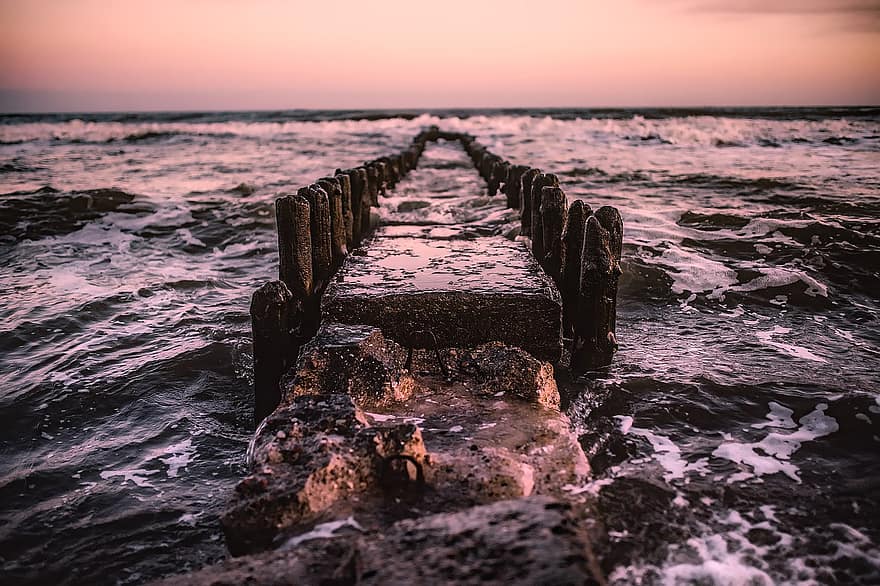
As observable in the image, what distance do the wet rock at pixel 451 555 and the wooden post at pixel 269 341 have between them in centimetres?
175

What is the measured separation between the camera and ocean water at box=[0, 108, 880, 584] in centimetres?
281

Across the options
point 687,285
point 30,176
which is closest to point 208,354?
point 687,285

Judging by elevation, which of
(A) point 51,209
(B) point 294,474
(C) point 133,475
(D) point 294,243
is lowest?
(C) point 133,475

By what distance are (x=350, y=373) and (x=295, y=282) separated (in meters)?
1.22

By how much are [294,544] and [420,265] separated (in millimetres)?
2803

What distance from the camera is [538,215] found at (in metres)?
5.84

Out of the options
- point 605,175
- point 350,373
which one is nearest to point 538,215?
point 350,373

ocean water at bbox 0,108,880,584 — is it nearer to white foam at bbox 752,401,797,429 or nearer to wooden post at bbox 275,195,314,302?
white foam at bbox 752,401,797,429

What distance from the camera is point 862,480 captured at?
3.28 m

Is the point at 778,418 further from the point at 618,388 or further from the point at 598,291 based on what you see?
the point at 598,291

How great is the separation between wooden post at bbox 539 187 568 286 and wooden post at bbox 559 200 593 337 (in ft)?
0.67

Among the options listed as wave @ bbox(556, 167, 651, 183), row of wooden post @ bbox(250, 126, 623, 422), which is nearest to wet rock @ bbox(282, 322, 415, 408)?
row of wooden post @ bbox(250, 126, 623, 422)

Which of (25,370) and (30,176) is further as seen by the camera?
(30,176)

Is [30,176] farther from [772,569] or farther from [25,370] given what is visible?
[772,569]
